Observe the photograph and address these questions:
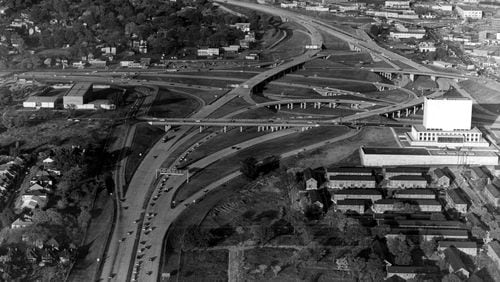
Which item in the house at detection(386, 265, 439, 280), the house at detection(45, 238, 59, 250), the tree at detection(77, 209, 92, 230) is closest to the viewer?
the house at detection(386, 265, 439, 280)

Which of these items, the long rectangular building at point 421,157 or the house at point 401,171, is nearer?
the house at point 401,171

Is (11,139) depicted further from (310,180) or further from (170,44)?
(170,44)

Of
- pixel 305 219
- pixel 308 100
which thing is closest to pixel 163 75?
pixel 308 100

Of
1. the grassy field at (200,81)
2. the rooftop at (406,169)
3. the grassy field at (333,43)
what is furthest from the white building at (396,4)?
the rooftop at (406,169)

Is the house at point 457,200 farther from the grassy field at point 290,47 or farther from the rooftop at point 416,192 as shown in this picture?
the grassy field at point 290,47

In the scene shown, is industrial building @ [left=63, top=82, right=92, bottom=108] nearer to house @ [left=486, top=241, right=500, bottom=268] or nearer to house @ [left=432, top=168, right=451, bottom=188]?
house @ [left=432, top=168, right=451, bottom=188]

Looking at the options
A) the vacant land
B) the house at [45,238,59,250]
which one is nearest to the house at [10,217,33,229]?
the house at [45,238,59,250]
